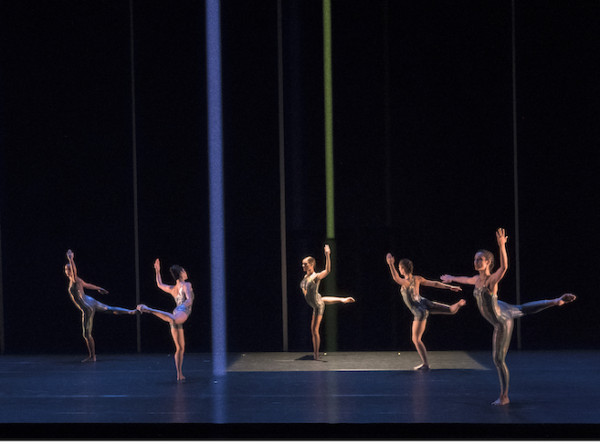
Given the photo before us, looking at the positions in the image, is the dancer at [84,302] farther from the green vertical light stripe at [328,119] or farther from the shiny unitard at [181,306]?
the green vertical light stripe at [328,119]

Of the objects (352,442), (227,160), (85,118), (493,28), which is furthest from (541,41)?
(352,442)

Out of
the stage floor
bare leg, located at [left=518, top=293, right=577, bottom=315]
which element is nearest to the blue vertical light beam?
the stage floor

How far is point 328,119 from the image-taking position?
11.5m

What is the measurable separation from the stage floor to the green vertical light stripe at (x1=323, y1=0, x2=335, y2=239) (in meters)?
1.94

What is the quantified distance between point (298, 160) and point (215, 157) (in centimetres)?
117

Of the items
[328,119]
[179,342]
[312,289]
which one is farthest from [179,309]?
[328,119]

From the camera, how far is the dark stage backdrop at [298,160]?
37.1 feet

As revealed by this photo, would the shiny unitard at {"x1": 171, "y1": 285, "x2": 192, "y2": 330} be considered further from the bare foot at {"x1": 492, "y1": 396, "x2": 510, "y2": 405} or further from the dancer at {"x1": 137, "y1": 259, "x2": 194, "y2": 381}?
the bare foot at {"x1": 492, "y1": 396, "x2": 510, "y2": 405}

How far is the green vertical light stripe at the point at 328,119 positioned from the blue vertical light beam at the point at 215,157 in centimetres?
148

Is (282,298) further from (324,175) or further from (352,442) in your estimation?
(352,442)

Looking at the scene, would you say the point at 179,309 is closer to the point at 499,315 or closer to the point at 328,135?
the point at 499,315

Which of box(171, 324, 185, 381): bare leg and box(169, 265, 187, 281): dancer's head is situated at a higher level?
box(169, 265, 187, 281): dancer's head

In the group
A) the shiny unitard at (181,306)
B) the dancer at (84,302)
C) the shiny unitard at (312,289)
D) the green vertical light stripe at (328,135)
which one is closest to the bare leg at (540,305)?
the shiny unitard at (181,306)

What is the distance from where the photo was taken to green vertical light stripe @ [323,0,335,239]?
1144 centimetres
